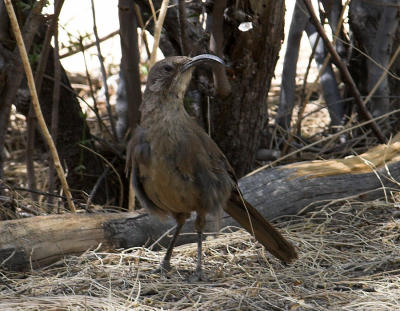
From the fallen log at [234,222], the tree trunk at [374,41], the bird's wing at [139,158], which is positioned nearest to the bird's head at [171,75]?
the bird's wing at [139,158]

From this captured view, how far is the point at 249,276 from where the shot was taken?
142 inches

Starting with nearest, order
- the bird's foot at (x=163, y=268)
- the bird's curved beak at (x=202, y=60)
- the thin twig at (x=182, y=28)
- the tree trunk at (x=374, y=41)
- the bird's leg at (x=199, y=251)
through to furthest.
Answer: the bird's curved beak at (x=202, y=60) < the bird's leg at (x=199, y=251) < the bird's foot at (x=163, y=268) < the thin twig at (x=182, y=28) < the tree trunk at (x=374, y=41)

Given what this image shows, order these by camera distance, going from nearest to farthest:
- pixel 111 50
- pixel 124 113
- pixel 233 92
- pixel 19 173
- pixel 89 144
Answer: pixel 233 92, pixel 89 144, pixel 124 113, pixel 19 173, pixel 111 50

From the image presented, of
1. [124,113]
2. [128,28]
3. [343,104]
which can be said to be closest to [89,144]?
[124,113]

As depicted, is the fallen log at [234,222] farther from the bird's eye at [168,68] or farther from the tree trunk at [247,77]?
the bird's eye at [168,68]

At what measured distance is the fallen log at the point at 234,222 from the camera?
3768 millimetres

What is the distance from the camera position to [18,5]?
4.49 metres

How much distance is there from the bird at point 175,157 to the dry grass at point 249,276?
187 millimetres

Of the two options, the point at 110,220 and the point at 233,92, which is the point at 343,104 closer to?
the point at 233,92

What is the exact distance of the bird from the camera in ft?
11.3

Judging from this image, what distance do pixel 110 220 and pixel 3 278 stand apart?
0.73 meters

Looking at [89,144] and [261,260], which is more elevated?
[89,144]

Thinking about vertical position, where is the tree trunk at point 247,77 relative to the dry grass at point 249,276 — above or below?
above

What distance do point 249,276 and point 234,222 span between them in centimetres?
82
